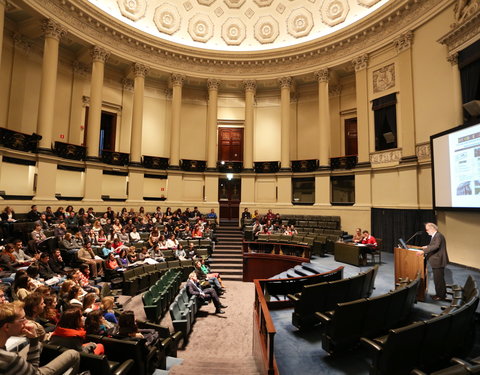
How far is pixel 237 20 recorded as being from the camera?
678 inches

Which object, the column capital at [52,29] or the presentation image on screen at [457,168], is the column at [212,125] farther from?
the presentation image on screen at [457,168]

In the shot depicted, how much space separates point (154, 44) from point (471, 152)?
604 inches

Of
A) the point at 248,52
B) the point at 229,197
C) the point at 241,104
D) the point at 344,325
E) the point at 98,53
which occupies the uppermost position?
the point at 248,52

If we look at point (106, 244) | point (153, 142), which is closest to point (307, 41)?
point (153, 142)

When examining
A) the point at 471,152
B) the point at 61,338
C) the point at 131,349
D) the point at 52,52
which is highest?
the point at 52,52

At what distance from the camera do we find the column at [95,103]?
532 inches

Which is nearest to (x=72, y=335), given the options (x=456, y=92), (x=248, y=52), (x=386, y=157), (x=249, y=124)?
(x=456, y=92)

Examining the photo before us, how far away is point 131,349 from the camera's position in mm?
2920

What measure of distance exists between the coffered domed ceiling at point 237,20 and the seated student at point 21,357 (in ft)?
54.8

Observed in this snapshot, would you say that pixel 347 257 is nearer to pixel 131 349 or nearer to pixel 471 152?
pixel 471 152

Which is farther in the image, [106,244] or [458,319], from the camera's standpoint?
[106,244]

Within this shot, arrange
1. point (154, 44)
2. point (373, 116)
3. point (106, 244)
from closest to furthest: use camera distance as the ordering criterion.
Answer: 1. point (106, 244)
2. point (373, 116)
3. point (154, 44)

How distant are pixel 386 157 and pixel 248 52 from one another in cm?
1010

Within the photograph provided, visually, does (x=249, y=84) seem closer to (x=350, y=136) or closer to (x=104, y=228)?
(x=350, y=136)
